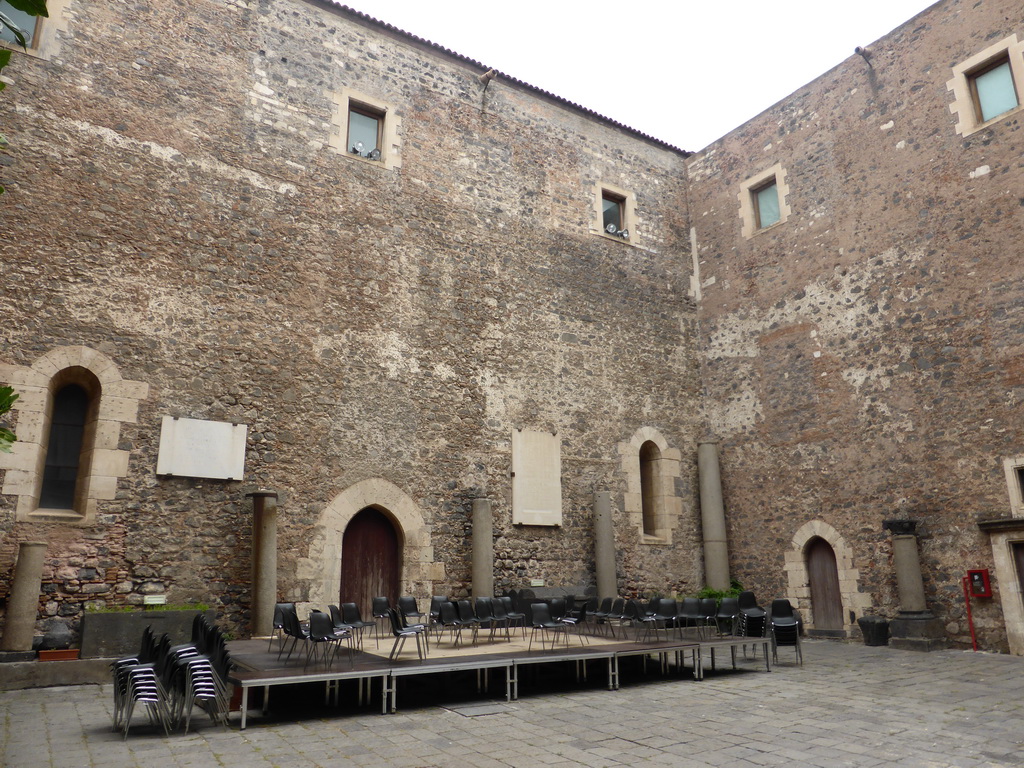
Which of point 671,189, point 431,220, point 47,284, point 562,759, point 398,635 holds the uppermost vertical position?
point 671,189

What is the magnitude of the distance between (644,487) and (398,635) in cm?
759

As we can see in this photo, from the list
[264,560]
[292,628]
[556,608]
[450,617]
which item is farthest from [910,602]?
[264,560]

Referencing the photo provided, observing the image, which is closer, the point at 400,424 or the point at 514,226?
the point at 400,424

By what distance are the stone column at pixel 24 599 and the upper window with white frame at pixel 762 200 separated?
12.2 metres

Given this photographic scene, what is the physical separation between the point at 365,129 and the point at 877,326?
28.2ft

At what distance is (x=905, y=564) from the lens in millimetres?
10039

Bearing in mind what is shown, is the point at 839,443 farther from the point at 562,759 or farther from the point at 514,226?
the point at 562,759

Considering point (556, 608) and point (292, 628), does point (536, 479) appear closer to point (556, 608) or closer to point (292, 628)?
point (556, 608)

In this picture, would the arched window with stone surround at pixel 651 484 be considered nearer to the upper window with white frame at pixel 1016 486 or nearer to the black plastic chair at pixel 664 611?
the black plastic chair at pixel 664 611

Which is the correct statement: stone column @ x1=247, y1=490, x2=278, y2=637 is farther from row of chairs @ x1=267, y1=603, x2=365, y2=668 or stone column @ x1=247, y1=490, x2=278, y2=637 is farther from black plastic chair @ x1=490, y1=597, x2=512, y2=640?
black plastic chair @ x1=490, y1=597, x2=512, y2=640

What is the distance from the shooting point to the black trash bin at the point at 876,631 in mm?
10289

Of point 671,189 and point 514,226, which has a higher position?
point 671,189

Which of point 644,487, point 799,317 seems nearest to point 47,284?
point 644,487

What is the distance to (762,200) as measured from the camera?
44.9 feet
